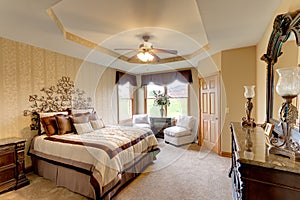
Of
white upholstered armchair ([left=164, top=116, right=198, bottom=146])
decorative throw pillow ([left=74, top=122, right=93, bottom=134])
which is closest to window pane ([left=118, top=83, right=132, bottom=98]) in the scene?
white upholstered armchair ([left=164, top=116, right=198, bottom=146])

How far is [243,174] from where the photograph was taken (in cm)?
112

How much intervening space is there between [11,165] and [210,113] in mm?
4425

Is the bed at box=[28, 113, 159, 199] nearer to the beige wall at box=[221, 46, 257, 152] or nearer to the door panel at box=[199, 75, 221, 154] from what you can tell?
the door panel at box=[199, 75, 221, 154]

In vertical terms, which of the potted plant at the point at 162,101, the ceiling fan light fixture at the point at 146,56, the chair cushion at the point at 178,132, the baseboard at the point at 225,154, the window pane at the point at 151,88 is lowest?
the baseboard at the point at 225,154

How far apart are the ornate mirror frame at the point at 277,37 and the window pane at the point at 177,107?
3948 millimetres

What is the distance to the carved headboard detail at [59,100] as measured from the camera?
3.58 meters

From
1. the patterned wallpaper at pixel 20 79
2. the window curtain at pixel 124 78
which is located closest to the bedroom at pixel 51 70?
the patterned wallpaper at pixel 20 79

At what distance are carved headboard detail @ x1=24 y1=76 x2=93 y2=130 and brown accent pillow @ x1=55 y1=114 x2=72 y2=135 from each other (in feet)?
1.58

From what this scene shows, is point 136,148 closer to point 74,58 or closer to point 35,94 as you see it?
point 35,94

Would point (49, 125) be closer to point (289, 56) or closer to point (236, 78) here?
point (289, 56)

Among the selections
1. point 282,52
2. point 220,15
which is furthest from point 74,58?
point 282,52

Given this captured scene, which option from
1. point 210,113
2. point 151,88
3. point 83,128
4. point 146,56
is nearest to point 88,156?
point 83,128

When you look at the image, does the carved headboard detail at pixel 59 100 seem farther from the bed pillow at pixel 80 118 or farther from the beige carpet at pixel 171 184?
the beige carpet at pixel 171 184

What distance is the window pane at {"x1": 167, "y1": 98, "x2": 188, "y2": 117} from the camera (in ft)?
20.4
